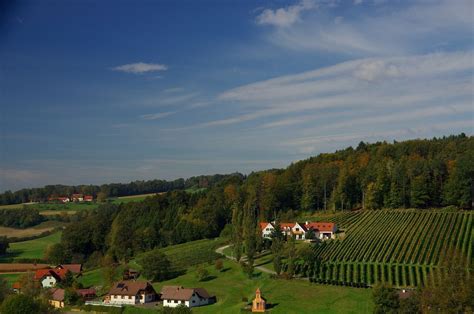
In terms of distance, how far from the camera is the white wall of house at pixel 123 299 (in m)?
56.0

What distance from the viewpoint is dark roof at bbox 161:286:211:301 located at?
52.7 m

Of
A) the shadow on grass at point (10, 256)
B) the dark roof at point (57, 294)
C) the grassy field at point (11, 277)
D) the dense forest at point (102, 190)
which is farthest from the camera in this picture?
the dense forest at point (102, 190)

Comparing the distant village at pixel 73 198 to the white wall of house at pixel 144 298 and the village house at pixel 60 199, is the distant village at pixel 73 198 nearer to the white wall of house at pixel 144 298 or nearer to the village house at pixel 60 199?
the village house at pixel 60 199

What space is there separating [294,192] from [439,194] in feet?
79.3

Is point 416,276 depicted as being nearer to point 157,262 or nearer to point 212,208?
point 157,262

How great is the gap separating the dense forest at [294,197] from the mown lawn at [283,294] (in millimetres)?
17463

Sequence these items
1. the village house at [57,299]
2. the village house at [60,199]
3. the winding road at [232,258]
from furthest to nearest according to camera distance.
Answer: the village house at [60,199] → the winding road at [232,258] → the village house at [57,299]

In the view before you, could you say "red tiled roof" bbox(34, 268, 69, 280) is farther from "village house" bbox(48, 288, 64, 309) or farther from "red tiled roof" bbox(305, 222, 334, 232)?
"red tiled roof" bbox(305, 222, 334, 232)

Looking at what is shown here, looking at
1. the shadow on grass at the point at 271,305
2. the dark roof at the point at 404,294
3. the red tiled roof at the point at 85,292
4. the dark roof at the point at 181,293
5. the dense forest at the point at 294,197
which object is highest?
the dense forest at the point at 294,197

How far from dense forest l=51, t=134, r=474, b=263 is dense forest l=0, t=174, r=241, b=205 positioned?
189 feet

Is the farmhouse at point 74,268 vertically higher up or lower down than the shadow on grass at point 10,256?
lower down

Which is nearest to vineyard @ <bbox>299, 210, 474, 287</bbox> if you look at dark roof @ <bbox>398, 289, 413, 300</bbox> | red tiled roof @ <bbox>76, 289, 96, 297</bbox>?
dark roof @ <bbox>398, 289, 413, 300</bbox>

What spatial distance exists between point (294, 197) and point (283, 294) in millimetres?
42859

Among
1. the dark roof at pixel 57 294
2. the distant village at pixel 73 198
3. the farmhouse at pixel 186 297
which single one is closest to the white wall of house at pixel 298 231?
the farmhouse at pixel 186 297
